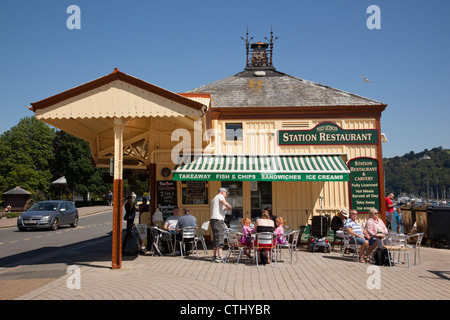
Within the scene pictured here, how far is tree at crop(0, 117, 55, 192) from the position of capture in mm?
53344

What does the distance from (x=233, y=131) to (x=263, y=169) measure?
2327 mm

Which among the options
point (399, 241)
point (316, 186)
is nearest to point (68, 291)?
point (399, 241)

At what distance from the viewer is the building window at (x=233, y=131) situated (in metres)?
12.3

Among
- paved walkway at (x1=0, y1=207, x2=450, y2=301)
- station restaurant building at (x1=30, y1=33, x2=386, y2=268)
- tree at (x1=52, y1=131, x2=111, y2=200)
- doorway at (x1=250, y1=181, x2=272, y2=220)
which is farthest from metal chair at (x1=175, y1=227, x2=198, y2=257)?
tree at (x1=52, y1=131, x2=111, y2=200)

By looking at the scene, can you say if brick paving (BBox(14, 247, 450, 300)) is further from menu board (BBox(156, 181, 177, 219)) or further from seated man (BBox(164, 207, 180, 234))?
menu board (BBox(156, 181, 177, 219))

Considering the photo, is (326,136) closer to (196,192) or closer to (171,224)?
(196,192)

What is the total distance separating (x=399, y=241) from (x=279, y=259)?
281 cm

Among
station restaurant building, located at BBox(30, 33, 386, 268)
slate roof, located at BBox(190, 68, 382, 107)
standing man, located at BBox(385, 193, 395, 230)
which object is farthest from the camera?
slate roof, located at BBox(190, 68, 382, 107)

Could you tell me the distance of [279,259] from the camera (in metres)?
9.35

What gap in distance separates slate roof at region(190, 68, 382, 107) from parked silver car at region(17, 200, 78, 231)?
10.6 meters

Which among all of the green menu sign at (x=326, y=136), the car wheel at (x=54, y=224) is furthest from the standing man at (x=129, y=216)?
the car wheel at (x=54, y=224)

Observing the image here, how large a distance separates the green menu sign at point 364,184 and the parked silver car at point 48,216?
14.7m

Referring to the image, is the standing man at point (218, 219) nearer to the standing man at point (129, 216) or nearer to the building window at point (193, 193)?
the building window at point (193, 193)
